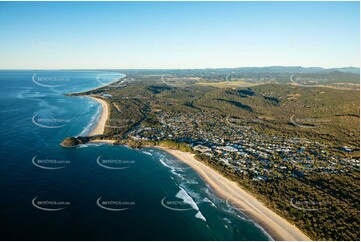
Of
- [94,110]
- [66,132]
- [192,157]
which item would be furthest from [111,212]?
[94,110]

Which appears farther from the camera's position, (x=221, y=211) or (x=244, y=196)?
(x=244, y=196)

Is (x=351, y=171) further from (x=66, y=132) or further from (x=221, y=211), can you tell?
(x=66, y=132)

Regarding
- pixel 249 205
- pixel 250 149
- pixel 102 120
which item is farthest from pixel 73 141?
pixel 249 205

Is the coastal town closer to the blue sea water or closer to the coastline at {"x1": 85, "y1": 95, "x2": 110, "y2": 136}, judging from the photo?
the coastline at {"x1": 85, "y1": 95, "x2": 110, "y2": 136}

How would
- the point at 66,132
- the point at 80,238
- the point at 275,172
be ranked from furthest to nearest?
the point at 66,132 → the point at 275,172 → the point at 80,238

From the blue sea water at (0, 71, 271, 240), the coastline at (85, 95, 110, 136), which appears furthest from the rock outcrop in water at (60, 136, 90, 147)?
the coastline at (85, 95, 110, 136)

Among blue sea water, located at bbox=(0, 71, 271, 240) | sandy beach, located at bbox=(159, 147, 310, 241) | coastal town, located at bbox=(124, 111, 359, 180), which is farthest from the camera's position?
coastal town, located at bbox=(124, 111, 359, 180)

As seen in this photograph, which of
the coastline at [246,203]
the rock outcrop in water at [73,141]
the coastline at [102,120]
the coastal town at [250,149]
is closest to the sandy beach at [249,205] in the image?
the coastline at [246,203]

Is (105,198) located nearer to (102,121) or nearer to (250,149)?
(250,149)

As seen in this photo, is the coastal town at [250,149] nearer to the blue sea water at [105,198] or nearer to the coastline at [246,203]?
the coastline at [246,203]
